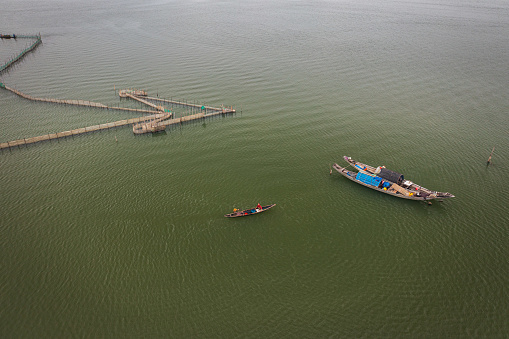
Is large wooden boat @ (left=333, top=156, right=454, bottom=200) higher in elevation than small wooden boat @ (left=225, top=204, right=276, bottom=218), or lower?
higher

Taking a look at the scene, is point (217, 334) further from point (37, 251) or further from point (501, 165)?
point (501, 165)

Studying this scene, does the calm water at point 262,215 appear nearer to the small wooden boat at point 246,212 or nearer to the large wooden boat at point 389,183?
the small wooden boat at point 246,212

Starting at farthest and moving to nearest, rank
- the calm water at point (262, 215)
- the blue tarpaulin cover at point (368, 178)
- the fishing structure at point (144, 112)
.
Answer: the fishing structure at point (144, 112)
the blue tarpaulin cover at point (368, 178)
the calm water at point (262, 215)

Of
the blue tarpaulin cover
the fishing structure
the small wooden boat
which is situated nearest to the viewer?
the small wooden boat

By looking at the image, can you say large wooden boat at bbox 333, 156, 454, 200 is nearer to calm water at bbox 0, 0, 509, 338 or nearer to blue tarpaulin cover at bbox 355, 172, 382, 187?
blue tarpaulin cover at bbox 355, 172, 382, 187

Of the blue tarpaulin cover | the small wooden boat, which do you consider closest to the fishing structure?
the small wooden boat

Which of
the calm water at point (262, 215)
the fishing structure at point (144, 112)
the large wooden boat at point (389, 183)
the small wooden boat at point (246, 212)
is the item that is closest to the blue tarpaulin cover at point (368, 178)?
the large wooden boat at point (389, 183)
